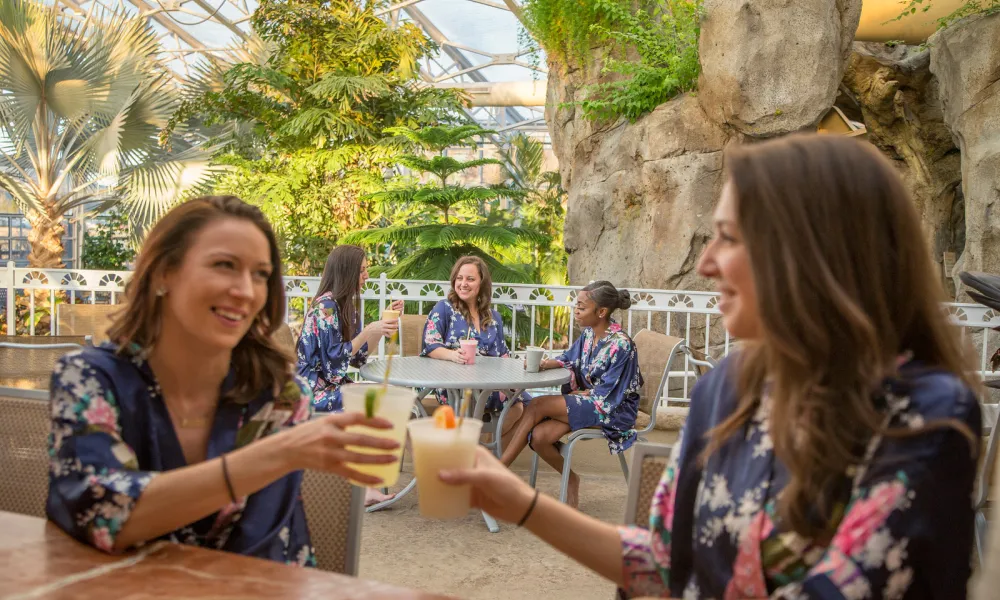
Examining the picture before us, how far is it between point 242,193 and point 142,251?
983 cm

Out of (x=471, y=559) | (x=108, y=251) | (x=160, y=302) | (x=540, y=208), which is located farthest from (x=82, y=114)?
(x=160, y=302)

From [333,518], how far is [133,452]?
0.43 m

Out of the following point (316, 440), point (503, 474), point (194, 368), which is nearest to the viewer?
point (316, 440)

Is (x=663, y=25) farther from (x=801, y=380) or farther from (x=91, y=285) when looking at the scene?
(x=801, y=380)

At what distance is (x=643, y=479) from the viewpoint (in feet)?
5.17

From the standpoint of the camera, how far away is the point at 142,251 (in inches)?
61.5

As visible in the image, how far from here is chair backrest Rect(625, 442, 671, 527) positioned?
1569mm

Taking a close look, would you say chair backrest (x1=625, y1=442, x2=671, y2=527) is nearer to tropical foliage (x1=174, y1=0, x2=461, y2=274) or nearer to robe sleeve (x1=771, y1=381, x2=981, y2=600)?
robe sleeve (x1=771, y1=381, x2=981, y2=600)

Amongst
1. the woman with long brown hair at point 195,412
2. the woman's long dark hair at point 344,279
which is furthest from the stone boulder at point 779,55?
the woman with long brown hair at point 195,412

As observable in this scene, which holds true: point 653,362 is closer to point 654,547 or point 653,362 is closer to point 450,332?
point 450,332

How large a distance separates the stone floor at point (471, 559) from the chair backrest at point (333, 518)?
6.04ft

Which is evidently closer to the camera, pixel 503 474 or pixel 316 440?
pixel 316 440

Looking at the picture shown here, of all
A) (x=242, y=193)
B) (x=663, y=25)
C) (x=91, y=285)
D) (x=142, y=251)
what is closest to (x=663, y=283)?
(x=663, y=25)

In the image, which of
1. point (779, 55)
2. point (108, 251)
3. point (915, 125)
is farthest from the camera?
point (108, 251)
